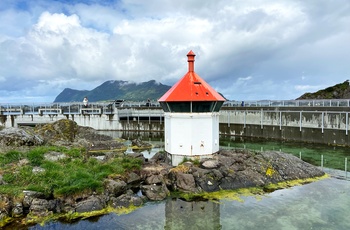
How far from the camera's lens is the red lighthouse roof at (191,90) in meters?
20.0

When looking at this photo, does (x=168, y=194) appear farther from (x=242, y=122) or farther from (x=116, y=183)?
(x=242, y=122)

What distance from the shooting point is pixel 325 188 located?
18281 mm

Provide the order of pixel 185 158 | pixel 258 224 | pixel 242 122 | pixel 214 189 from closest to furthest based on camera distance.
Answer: pixel 258 224 < pixel 214 189 < pixel 185 158 < pixel 242 122

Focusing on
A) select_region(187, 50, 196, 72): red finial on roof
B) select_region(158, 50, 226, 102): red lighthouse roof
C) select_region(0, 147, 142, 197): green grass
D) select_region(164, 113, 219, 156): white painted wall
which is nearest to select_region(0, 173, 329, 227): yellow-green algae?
select_region(0, 147, 142, 197): green grass

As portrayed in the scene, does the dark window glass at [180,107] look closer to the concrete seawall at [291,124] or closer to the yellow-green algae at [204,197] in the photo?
the yellow-green algae at [204,197]

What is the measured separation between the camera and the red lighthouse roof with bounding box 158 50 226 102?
20000 mm

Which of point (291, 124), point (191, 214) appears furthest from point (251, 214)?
point (291, 124)

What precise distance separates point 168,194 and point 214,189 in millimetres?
2865

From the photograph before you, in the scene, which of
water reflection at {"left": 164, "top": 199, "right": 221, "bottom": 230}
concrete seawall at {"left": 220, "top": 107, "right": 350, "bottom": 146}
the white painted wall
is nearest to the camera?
water reflection at {"left": 164, "top": 199, "right": 221, "bottom": 230}

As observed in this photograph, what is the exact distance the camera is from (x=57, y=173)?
17188 mm

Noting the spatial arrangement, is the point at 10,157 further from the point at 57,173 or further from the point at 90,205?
the point at 90,205

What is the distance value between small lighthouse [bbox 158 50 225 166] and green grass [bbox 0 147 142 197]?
3.41 meters

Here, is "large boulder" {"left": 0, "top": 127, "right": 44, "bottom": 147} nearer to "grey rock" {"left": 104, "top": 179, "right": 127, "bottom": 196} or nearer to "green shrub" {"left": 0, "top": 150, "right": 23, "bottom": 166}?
"green shrub" {"left": 0, "top": 150, "right": 23, "bottom": 166}

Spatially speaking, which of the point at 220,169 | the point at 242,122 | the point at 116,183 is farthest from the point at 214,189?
the point at 242,122
